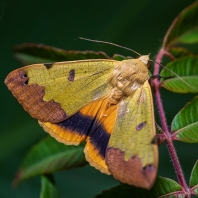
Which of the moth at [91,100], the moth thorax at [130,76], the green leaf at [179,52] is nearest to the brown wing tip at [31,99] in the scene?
the moth at [91,100]

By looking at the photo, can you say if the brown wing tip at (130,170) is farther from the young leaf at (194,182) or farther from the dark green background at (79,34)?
the dark green background at (79,34)

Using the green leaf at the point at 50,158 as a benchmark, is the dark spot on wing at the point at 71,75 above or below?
above

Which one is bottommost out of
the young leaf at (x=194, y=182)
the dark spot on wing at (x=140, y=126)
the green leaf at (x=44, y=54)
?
the young leaf at (x=194, y=182)

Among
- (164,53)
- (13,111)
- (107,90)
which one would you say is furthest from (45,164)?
(13,111)

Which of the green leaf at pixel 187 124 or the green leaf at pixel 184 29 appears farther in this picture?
the green leaf at pixel 184 29

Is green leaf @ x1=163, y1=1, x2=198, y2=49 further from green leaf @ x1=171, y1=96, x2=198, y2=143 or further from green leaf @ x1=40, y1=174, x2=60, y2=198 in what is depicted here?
Answer: green leaf @ x1=40, y1=174, x2=60, y2=198

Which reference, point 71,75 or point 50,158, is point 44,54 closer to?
point 71,75
